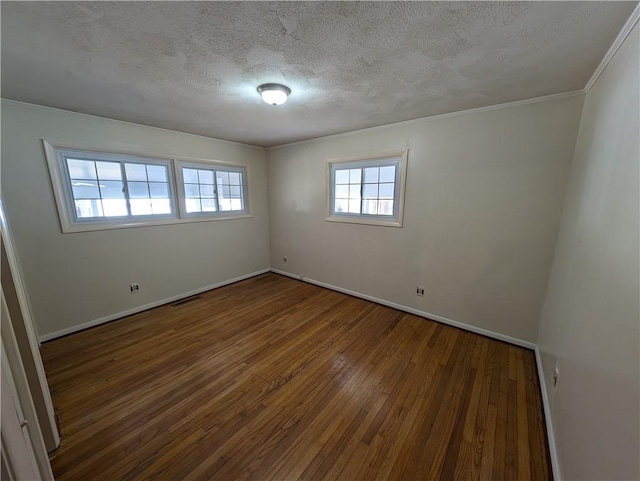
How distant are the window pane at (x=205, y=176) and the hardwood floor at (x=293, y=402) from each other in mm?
2053

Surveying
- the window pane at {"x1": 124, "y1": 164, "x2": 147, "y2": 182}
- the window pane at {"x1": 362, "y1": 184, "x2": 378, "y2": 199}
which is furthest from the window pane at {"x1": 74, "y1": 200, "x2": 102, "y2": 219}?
the window pane at {"x1": 362, "y1": 184, "x2": 378, "y2": 199}

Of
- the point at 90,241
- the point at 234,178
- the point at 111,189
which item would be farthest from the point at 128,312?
the point at 234,178

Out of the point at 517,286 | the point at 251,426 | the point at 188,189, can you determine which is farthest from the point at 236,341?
the point at 517,286

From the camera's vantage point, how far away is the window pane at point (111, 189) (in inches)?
110

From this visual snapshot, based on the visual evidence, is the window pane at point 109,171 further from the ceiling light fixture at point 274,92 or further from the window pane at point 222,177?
the ceiling light fixture at point 274,92

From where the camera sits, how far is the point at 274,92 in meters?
1.86

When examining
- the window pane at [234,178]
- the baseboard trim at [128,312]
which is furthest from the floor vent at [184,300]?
the window pane at [234,178]

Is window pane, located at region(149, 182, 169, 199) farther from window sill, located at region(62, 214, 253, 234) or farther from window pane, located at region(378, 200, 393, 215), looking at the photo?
window pane, located at region(378, 200, 393, 215)

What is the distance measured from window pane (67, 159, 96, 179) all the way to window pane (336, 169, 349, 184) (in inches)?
117

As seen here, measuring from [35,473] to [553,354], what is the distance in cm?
279

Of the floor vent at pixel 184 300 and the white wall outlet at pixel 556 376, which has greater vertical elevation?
the white wall outlet at pixel 556 376

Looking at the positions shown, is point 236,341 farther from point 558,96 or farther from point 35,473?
point 558,96

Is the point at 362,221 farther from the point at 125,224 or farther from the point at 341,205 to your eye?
the point at 125,224

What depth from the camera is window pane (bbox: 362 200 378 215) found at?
3.27m
